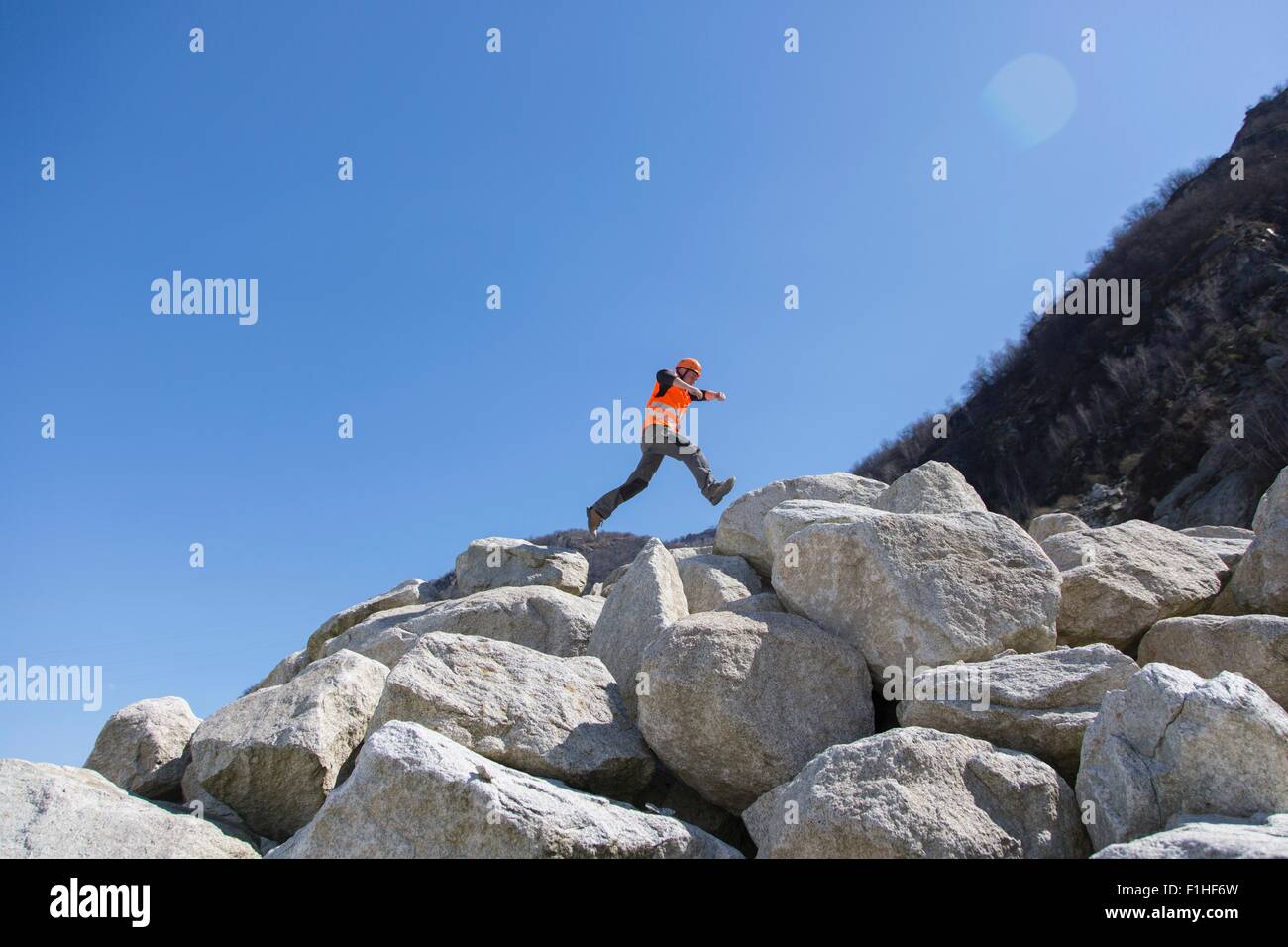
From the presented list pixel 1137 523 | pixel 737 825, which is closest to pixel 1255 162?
pixel 1137 523

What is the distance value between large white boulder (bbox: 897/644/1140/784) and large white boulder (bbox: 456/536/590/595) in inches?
274

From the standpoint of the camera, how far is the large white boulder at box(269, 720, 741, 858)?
408 centimetres

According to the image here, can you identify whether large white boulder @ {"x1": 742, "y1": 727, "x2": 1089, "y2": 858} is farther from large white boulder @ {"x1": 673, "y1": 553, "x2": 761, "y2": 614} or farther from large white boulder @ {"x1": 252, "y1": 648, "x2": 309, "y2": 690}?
large white boulder @ {"x1": 252, "y1": 648, "x2": 309, "y2": 690}

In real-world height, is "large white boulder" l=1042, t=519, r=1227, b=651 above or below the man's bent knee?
below

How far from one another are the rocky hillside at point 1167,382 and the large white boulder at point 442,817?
84.5 feet

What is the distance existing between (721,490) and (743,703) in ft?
22.9

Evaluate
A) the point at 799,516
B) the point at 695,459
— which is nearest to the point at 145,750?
the point at 799,516

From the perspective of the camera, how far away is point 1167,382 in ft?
120

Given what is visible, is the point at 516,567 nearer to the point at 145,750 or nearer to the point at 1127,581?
the point at 145,750

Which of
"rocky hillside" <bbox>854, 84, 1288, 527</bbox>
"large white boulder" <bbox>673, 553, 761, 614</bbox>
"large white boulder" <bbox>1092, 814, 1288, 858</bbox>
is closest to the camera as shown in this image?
"large white boulder" <bbox>1092, 814, 1288, 858</bbox>

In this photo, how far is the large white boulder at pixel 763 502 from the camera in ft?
29.4

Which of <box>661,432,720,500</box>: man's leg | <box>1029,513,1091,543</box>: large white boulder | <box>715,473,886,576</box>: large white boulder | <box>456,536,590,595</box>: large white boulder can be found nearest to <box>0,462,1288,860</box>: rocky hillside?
<box>715,473,886,576</box>: large white boulder

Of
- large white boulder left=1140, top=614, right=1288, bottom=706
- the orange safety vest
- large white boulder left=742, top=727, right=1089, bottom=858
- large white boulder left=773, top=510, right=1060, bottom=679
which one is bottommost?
large white boulder left=742, top=727, right=1089, bottom=858

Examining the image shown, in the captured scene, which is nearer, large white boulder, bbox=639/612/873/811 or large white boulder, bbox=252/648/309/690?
large white boulder, bbox=639/612/873/811
